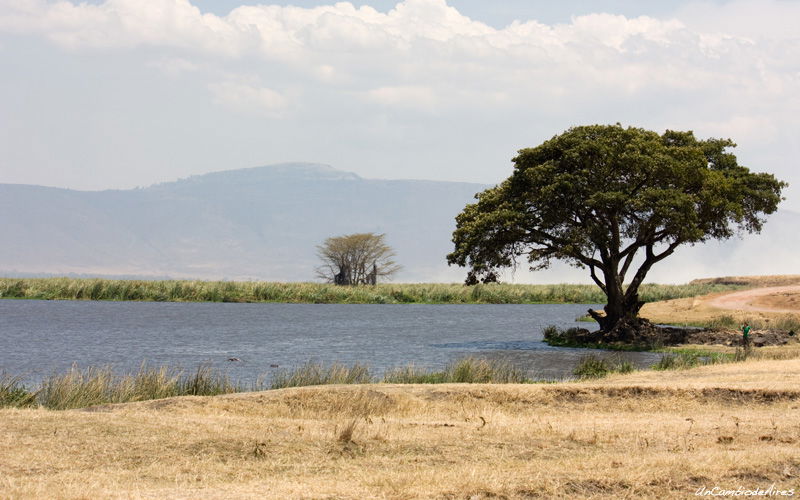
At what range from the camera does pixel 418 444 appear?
1264 cm

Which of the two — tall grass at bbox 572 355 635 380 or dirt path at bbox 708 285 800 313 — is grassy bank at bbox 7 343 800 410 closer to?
tall grass at bbox 572 355 635 380

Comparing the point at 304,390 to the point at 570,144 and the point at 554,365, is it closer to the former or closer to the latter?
the point at 554,365

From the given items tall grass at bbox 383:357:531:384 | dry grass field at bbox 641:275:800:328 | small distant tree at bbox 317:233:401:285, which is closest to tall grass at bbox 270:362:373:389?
tall grass at bbox 383:357:531:384

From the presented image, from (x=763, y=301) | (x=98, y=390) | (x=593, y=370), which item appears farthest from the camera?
(x=763, y=301)

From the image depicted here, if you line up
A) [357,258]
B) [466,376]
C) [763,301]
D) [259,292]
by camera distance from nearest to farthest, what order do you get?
[466,376] < [763,301] < [259,292] < [357,258]

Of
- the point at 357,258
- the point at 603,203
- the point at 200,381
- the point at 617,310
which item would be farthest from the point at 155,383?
the point at 357,258

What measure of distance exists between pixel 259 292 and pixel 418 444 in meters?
71.8

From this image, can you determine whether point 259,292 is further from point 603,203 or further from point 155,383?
point 155,383

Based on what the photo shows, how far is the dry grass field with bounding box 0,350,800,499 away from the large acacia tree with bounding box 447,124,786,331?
18.3 metres

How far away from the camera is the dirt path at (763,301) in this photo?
5119 centimetres

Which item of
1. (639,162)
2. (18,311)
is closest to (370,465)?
(639,162)

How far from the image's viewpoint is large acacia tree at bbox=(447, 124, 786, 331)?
3578 cm

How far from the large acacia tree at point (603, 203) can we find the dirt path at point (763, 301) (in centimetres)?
1289

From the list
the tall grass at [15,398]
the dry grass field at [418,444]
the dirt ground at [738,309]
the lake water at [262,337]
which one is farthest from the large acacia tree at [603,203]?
the tall grass at [15,398]
